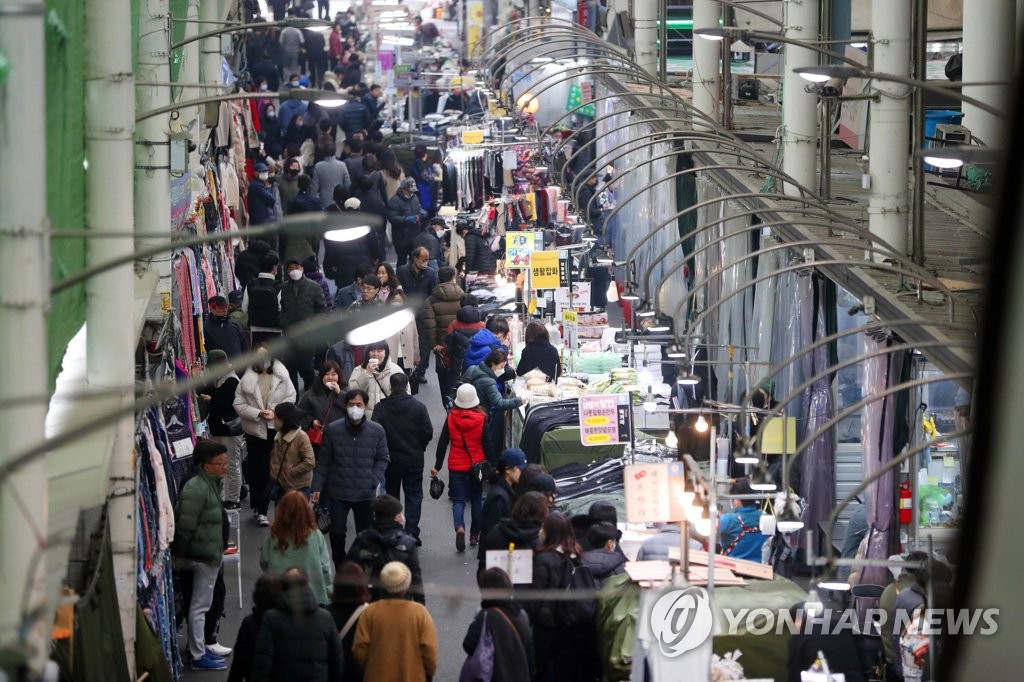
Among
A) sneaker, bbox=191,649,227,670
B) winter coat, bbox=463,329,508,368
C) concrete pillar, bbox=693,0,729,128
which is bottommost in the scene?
sneaker, bbox=191,649,227,670

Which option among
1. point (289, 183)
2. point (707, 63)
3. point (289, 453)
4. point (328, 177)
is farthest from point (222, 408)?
point (707, 63)

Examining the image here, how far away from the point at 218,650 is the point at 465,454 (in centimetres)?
330

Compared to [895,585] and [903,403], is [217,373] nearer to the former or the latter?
[895,585]

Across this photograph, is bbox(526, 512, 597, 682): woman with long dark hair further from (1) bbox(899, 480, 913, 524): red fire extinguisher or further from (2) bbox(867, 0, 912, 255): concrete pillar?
(2) bbox(867, 0, 912, 255): concrete pillar

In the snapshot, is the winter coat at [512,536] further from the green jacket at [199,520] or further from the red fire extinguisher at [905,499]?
the red fire extinguisher at [905,499]

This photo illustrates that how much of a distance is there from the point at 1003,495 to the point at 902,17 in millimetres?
12753

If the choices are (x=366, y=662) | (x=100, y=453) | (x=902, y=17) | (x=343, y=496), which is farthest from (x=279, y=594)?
(x=902, y=17)

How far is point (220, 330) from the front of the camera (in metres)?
15.0

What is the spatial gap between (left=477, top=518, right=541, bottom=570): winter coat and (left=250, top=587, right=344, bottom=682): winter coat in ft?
6.41

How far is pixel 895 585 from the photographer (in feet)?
30.9

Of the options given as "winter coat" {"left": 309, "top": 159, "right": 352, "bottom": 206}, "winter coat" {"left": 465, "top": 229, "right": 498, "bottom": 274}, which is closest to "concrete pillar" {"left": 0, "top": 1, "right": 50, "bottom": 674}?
"winter coat" {"left": 465, "top": 229, "right": 498, "bottom": 274}

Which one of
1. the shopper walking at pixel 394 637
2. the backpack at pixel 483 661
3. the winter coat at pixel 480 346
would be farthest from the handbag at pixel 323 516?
the winter coat at pixel 480 346

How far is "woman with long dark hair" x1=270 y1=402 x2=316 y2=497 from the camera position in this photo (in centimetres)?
1192

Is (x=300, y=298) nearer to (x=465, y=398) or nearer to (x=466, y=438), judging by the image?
(x=465, y=398)
